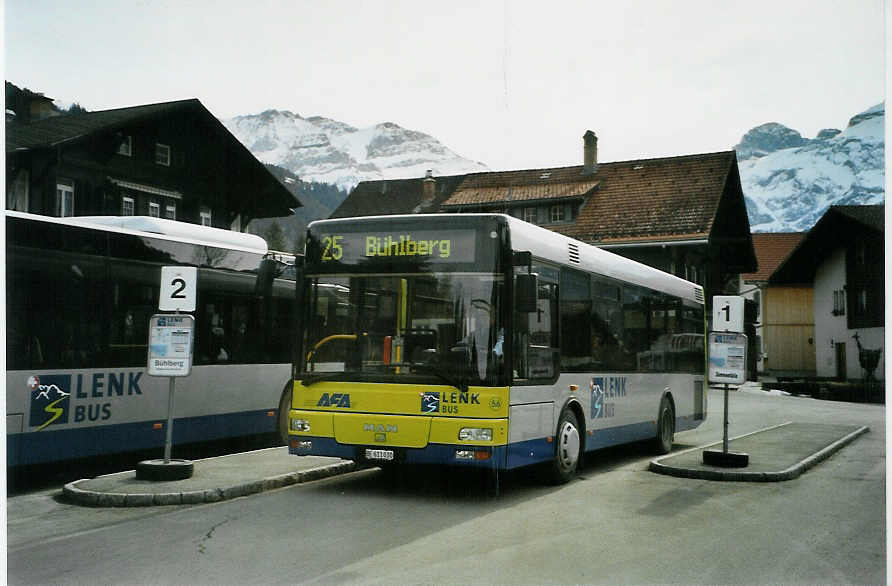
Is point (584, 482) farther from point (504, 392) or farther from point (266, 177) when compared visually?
point (266, 177)

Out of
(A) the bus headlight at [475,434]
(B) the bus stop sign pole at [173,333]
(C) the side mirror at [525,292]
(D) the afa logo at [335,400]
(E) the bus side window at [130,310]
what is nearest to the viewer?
(A) the bus headlight at [475,434]

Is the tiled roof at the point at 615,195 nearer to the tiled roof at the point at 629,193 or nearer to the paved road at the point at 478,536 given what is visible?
the tiled roof at the point at 629,193

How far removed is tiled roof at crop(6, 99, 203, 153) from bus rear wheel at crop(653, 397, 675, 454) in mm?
8095

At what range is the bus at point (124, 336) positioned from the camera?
9750 mm

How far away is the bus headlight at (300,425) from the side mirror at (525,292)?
7.87ft

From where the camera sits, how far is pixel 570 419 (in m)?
10.9

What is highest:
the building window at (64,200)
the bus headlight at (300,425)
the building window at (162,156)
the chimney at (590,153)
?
the building window at (162,156)

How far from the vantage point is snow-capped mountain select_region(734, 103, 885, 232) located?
822 cm

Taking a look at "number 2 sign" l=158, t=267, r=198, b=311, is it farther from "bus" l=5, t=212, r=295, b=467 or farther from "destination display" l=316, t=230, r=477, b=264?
"destination display" l=316, t=230, r=477, b=264

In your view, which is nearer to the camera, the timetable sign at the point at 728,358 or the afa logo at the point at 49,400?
the afa logo at the point at 49,400

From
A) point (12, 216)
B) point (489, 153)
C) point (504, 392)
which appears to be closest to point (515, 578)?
point (504, 392)

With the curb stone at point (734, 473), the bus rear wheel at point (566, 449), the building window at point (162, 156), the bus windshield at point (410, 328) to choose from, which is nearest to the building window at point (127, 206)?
the building window at point (162, 156)

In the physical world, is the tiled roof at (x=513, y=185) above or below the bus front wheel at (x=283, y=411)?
above

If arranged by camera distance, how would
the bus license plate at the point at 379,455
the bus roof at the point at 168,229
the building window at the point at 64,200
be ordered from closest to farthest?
the bus license plate at the point at 379,455 < the bus roof at the point at 168,229 < the building window at the point at 64,200
